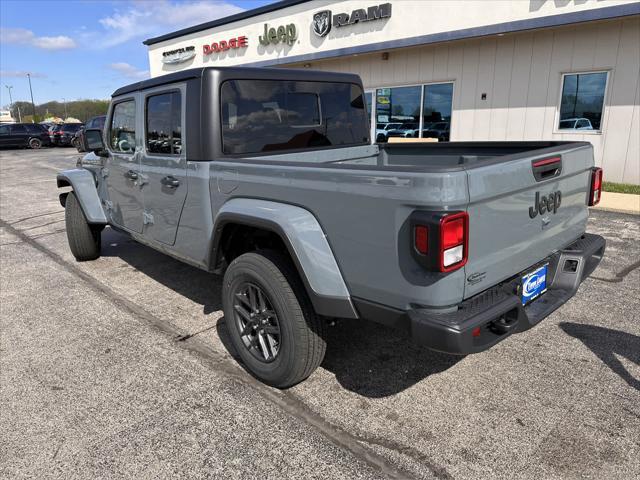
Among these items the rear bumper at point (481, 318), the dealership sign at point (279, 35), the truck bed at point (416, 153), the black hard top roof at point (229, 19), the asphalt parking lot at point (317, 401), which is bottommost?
the asphalt parking lot at point (317, 401)

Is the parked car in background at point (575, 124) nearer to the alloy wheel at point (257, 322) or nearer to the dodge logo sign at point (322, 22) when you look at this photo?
the dodge logo sign at point (322, 22)

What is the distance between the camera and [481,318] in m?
2.20

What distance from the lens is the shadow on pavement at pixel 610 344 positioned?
3127mm

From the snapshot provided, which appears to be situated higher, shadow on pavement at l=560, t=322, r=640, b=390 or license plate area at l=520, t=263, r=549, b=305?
license plate area at l=520, t=263, r=549, b=305

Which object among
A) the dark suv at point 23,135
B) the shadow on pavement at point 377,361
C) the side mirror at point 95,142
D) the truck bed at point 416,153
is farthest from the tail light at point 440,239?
the dark suv at point 23,135

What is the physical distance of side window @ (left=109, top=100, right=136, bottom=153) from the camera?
4.25 metres

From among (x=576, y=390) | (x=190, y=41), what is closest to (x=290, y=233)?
(x=576, y=390)

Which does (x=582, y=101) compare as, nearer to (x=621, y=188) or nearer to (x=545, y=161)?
(x=621, y=188)

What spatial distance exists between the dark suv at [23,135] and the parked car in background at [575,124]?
100 feet

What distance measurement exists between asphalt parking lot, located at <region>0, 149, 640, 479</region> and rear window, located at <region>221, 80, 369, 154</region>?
1.54 meters

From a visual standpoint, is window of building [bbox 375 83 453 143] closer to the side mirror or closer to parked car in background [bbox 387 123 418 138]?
parked car in background [bbox 387 123 418 138]

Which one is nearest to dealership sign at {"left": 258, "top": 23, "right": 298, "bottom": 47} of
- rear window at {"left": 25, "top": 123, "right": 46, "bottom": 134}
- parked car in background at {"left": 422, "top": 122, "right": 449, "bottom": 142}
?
parked car in background at {"left": 422, "top": 122, "right": 449, "bottom": 142}

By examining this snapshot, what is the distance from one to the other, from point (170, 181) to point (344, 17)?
11.9m

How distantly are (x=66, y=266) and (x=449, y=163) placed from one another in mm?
4571
